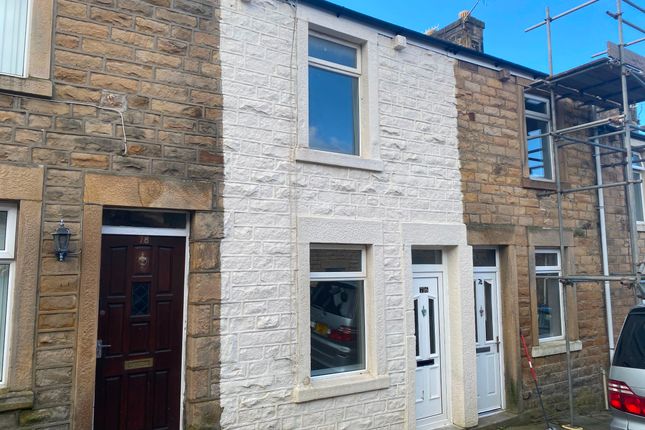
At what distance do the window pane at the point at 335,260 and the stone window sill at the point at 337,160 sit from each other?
1.04 m

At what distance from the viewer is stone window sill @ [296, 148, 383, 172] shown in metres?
5.63

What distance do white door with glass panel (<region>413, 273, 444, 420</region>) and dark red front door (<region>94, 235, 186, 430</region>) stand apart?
3.25m

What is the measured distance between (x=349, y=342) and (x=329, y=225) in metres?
1.50

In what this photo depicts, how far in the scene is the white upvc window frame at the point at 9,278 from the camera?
4.02 m

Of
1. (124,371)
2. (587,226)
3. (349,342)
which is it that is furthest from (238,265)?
(587,226)

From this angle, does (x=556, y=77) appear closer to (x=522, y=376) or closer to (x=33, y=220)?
(x=522, y=376)

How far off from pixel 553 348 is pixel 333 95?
17.4 feet

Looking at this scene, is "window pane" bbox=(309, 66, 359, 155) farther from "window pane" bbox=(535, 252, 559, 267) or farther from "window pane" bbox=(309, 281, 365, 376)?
"window pane" bbox=(535, 252, 559, 267)

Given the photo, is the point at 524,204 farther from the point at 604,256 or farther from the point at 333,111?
the point at 333,111

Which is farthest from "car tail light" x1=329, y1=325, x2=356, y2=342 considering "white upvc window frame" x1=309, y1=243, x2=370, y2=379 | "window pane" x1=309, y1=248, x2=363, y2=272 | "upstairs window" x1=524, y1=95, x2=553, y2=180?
"upstairs window" x1=524, y1=95, x2=553, y2=180

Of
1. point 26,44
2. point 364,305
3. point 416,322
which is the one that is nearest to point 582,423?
point 416,322

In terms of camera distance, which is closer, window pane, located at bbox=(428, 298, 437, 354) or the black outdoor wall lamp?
the black outdoor wall lamp

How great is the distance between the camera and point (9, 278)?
13.5 feet

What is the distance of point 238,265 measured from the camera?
509 cm
